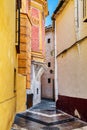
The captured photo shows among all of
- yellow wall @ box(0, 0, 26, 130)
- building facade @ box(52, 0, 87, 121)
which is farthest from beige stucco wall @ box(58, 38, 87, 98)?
yellow wall @ box(0, 0, 26, 130)

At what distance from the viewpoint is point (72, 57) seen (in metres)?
13.4

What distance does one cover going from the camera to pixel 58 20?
1775cm

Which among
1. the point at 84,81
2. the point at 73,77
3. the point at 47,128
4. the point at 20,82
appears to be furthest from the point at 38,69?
the point at 47,128

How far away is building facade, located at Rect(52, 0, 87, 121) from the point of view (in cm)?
1151

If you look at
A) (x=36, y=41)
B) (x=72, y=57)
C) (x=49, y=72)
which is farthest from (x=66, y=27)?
(x=49, y=72)

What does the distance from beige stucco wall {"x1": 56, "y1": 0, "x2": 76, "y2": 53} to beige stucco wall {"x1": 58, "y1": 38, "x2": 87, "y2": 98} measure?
0.67 metres

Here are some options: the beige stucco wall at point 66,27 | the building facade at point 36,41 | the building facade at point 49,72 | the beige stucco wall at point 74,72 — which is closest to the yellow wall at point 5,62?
the beige stucco wall at point 74,72

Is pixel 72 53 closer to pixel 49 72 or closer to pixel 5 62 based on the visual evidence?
pixel 5 62

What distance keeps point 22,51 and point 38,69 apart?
466 cm

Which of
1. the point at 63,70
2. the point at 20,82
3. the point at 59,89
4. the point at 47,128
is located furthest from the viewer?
the point at 59,89

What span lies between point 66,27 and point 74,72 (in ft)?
11.7

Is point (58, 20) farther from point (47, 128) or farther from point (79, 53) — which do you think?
point (47, 128)

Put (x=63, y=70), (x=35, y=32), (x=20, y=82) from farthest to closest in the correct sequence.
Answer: (x=35, y=32) < (x=63, y=70) < (x=20, y=82)

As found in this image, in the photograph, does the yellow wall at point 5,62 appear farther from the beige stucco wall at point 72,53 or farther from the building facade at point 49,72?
the building facade at point 49,72
